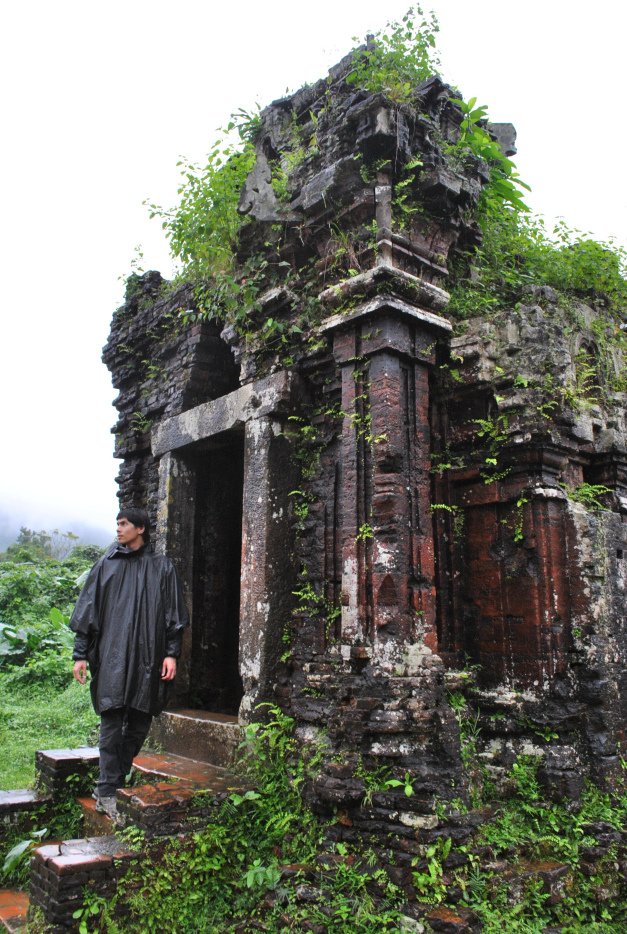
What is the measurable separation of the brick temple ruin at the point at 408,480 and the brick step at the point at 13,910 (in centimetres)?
177

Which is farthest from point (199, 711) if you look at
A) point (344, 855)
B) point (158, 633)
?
point (344, 855)

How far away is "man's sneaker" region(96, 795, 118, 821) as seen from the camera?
4.48 metres

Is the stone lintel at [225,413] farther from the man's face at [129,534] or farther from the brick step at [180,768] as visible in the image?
the brick step at [180,768]

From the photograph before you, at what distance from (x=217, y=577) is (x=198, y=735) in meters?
1.72

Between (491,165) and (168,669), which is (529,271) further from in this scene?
(168,669)

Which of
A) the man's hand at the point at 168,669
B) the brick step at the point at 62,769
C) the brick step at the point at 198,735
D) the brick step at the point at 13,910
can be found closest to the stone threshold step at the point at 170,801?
the brick step at the point at 198,735

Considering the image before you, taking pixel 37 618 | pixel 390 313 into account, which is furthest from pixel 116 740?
pixel 37 618

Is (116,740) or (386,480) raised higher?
(386,480)

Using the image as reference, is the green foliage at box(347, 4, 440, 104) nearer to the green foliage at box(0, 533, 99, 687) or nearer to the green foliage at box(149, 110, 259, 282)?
the green foliage at box(149, 110, 259, 282)

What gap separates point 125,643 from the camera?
4.64 metres

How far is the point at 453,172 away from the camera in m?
5.04

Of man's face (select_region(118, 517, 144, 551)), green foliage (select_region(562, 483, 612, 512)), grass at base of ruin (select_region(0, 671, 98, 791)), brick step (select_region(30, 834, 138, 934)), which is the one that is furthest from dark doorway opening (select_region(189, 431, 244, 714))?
green foliage (select_region(562, 483, 612, 512))

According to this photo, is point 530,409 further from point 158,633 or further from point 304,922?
point 304,922

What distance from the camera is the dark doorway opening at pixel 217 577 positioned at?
6.46m
